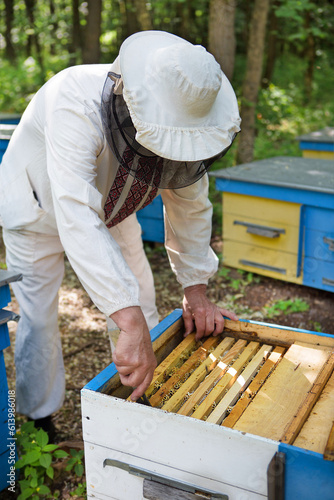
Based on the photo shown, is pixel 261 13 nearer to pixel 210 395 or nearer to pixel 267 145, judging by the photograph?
pixel 267 145

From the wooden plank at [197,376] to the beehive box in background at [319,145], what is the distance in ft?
10.1

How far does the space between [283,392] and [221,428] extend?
0.30 m

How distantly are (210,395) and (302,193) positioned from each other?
1.85 metres

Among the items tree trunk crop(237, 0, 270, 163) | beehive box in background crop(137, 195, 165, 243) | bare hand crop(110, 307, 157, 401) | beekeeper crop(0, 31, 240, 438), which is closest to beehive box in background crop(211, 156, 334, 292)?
beehive box in background crop(137, 195, 165, 243)

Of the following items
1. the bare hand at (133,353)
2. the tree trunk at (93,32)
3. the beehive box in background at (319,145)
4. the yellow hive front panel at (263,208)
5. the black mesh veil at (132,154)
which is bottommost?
the beehive box in background at (319,145)

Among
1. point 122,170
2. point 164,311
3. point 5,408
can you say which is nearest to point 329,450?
point 122,170

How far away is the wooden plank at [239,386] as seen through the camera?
1.29m

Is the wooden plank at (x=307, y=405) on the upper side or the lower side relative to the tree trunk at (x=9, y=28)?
upper

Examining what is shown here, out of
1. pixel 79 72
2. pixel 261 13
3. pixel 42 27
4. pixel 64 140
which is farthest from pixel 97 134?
pixel 42 27

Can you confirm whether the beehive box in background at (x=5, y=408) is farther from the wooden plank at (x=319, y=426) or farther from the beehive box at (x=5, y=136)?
the beehive box at (x=5, y=136)

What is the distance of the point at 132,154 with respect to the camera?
4.69ft

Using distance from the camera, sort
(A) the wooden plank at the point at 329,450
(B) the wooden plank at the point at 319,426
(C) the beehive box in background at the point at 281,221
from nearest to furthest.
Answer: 1. (A) the wooden plank at the point at 329,450
2. (B) the wooden plank at the point at 319,426
3. (C) the beehive box in background at the point at 281,221

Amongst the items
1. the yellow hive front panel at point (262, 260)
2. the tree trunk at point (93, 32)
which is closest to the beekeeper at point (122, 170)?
the yellow hive front panel at point (262, 260)

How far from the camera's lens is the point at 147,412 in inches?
46.5
